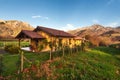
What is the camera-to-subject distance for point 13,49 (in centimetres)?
2402

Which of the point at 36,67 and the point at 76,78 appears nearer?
the point at 76,78

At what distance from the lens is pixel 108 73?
1156cm

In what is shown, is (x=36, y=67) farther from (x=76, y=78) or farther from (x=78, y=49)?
(x=78, y=49)

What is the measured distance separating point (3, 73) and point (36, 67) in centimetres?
266

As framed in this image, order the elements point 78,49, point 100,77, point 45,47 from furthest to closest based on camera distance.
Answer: point 45,47
point 78,49
point 100,77

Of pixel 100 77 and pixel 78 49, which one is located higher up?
pixel 78 49

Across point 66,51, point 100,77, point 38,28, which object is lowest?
point 100,77

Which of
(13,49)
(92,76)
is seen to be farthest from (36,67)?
(13,49)

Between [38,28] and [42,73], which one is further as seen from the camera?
[38,28]

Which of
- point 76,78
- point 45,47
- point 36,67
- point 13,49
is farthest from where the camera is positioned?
point 45,47

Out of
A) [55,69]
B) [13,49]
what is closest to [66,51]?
[55,69]

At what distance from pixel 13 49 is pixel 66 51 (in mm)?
11345

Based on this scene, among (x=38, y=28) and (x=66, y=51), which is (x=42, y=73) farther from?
(x=38, y=28)

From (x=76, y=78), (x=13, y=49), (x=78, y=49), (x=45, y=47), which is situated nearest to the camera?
(x=76, y=78)
